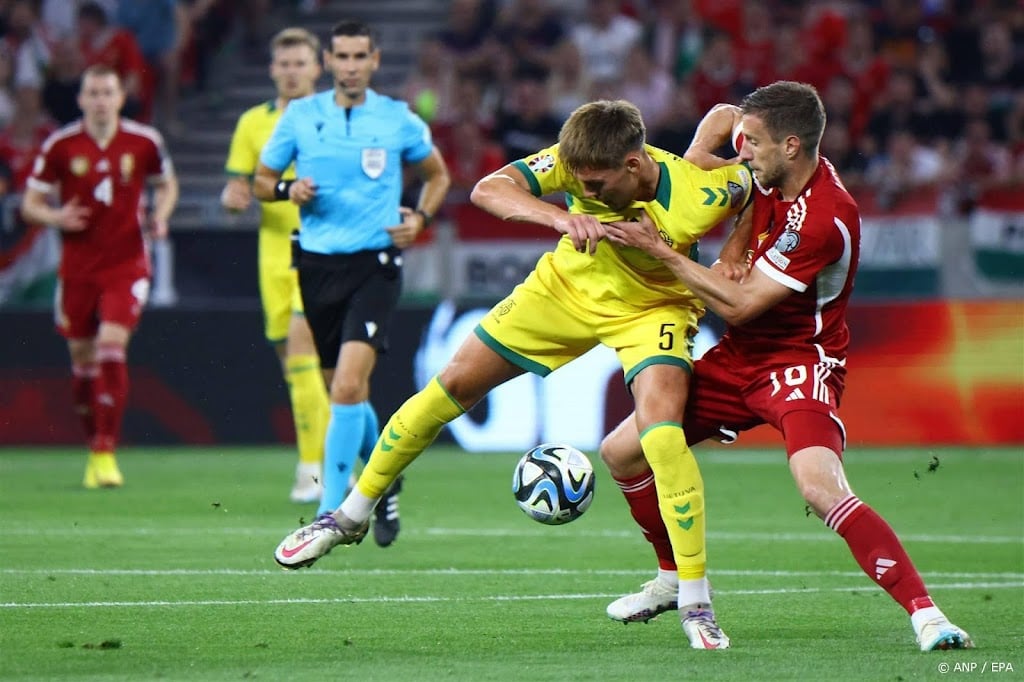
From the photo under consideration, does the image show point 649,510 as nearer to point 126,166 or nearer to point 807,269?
point 807,269

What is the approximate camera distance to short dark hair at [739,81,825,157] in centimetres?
640

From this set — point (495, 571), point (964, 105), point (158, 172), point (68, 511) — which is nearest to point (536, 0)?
point (964, 105)

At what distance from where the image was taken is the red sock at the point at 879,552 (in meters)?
6.07

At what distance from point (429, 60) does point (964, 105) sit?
5478 millimetres

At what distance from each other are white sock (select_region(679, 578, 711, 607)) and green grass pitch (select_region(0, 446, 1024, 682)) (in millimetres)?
179

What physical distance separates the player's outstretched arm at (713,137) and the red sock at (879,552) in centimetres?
148

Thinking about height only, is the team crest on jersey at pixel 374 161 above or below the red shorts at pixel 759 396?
above

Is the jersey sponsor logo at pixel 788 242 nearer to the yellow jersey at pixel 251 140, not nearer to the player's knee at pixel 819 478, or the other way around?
the player's knee at pixel 819 478

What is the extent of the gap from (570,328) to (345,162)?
3.10 m

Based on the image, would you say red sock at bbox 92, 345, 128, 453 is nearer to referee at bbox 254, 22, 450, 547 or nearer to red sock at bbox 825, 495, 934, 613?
referee at bbox 254, 22, 450, 547

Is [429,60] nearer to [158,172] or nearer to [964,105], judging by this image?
[964,105]

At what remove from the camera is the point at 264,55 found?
20750 mm

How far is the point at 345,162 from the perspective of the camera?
969 centimetres

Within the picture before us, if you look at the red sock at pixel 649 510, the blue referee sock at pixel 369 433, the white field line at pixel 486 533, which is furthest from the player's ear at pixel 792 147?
the blue referee sock at pixel 369 433
